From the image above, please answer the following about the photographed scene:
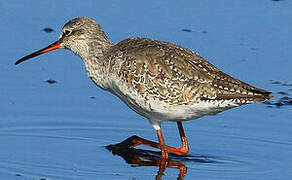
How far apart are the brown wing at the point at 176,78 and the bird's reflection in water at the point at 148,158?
1.08 metres

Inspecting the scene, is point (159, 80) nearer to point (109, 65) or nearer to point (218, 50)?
point (109, 65)

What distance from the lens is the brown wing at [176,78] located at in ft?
41.1

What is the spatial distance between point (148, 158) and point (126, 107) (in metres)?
1.24

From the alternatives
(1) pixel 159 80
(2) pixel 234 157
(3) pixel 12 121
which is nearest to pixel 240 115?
(2) pixel 234 157

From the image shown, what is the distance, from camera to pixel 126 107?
Result: 14789 millimetres

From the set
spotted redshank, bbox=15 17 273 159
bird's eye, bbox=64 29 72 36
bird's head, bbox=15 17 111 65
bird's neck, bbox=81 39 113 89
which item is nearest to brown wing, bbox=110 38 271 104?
spotted redshank, bbox=15 17 273 159

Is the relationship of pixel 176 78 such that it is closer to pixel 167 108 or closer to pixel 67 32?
pixel 167 108

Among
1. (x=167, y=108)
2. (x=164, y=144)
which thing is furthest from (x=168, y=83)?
(x=164, y=144)

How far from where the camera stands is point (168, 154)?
13820 millimetres

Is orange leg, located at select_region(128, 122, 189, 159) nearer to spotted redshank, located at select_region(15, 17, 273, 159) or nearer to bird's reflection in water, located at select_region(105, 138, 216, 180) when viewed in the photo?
bird's reflection in water, located at select_region(105, 138, 216, 180)

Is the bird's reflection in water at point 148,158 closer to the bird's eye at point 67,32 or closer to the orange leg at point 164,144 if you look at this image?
the orange leg at point 164,144

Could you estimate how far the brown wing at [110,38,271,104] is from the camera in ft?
41.1

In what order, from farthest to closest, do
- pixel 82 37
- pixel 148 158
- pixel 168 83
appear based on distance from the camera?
pixel 148 158 → pixel 82 37 → pixel 168 83

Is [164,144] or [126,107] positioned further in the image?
[126,107]
